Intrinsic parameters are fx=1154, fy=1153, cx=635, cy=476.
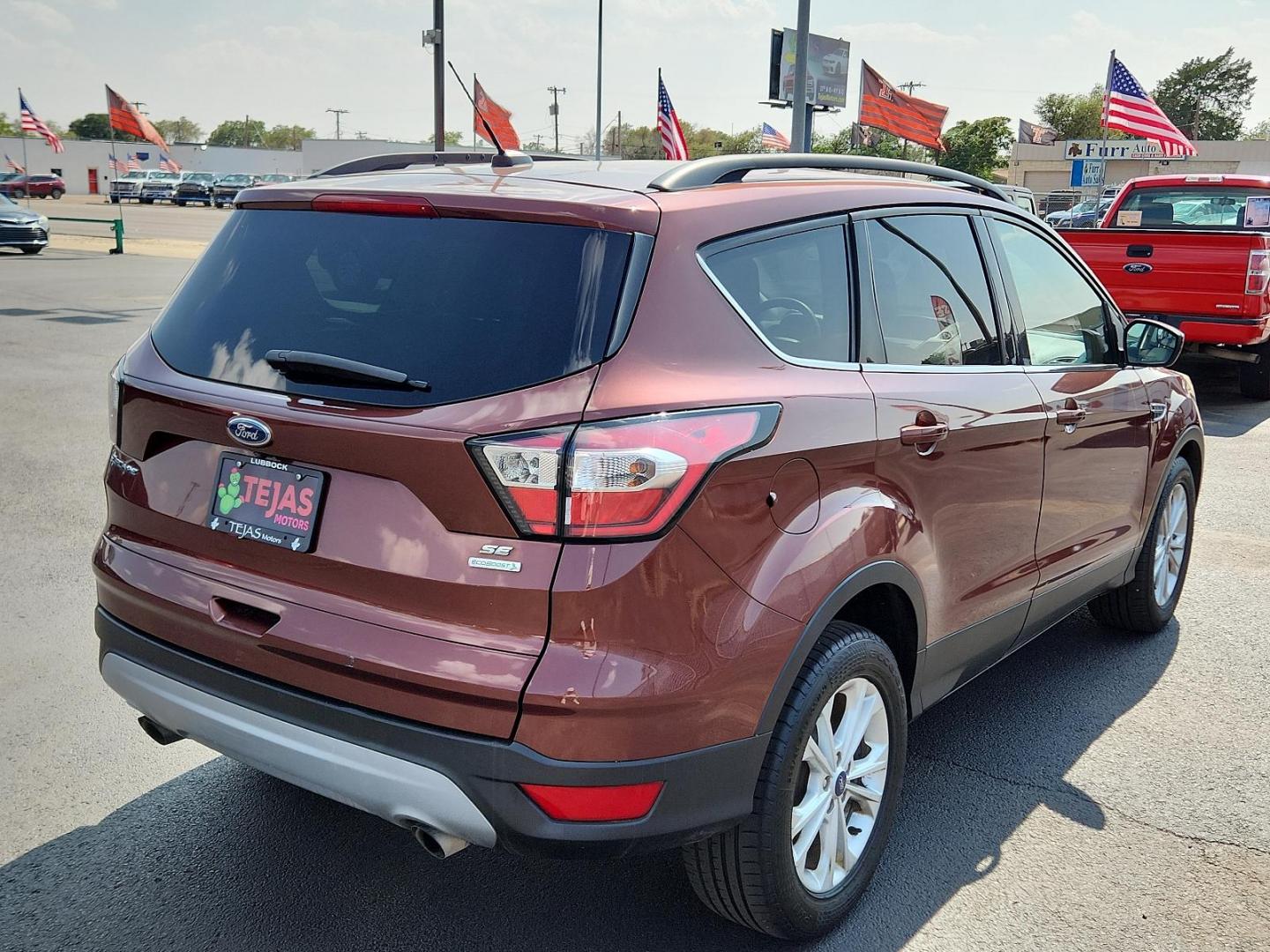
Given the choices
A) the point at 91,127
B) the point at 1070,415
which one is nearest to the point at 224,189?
the point at 1070,415

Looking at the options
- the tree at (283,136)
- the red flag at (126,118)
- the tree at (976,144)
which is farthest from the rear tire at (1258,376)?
the tree at (283,136)

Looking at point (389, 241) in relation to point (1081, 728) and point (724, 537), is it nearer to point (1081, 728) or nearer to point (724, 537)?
point (724, 537)

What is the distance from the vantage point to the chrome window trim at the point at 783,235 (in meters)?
2.59

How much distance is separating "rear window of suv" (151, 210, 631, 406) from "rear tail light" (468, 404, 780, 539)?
0.15 m

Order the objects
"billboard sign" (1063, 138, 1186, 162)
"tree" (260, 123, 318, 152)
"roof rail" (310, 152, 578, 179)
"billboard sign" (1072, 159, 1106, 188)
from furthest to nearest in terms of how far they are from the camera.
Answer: "tree" (260, 123, 318, 152)
"billboard sign" (1063, 138, 1186, 162)
"billboard sign" (1072, 159, 1106, 188)
"roof rail" (310, 152, 578, 179)

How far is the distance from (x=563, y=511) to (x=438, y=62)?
58.5ft

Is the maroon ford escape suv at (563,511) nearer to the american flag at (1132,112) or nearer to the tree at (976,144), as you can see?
the american flag at (1132,112)

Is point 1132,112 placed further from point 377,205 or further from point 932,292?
point 377,205

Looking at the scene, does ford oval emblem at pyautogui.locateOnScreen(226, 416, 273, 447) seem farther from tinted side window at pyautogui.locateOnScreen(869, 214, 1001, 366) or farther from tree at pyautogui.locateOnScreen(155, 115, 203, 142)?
tree at pyautogui.locateOnScreen(155, 115, 203, 142)

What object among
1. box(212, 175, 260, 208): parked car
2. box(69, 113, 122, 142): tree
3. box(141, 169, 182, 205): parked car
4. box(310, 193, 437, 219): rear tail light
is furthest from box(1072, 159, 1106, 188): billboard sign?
box(69, 113, 122, 142): tree

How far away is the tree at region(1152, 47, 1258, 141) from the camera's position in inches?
3873

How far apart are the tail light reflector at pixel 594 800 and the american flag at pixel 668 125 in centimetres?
2017

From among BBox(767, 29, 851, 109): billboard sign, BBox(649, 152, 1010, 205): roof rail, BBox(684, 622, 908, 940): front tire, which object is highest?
BBox(767, 29, 851, 109): billboard sign

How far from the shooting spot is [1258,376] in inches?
461
